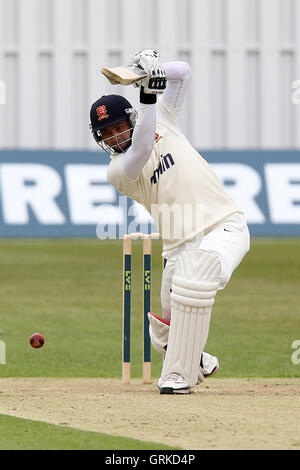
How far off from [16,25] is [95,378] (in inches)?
765

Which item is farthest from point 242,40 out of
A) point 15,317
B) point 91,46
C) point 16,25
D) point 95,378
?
point 95,378

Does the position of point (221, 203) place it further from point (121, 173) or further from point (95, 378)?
point (95, 378)

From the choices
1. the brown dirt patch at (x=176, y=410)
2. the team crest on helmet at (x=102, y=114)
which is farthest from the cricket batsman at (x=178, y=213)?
the brown dirt patch at (x=176, y=410)

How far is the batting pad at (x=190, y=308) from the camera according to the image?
5.98m

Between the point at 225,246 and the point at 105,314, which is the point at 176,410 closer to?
the point at 225,246

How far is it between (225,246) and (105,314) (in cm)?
572

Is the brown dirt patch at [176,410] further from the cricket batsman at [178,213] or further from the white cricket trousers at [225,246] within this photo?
the white cricket trousers at [225,246]

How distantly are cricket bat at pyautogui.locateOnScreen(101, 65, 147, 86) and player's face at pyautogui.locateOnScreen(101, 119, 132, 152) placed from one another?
0.45 m

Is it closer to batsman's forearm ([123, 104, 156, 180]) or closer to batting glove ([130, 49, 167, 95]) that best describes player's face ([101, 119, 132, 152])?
batsman's forearm ([123, 104, 156, 180])

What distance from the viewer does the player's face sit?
6238 millimetres

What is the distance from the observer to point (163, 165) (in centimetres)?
624

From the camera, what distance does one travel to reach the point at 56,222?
69.7 feet

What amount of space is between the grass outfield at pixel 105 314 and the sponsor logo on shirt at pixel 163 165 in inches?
84.8

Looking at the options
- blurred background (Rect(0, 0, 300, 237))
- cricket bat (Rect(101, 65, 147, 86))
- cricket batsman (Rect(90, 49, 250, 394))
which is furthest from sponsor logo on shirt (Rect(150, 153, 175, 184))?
blurred background (Rect(0, 0, 300, 237))
